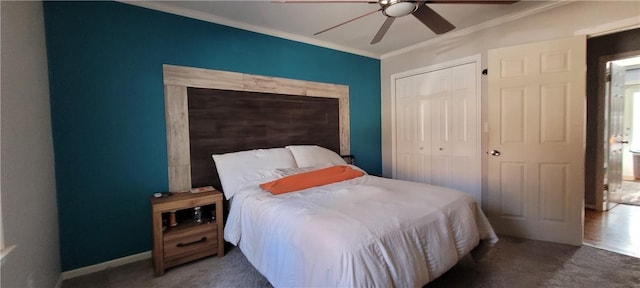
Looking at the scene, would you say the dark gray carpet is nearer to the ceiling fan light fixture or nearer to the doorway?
the doorway

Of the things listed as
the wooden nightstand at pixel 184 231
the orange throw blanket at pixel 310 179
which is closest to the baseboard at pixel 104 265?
the wooden nightstand at pixel 184 231

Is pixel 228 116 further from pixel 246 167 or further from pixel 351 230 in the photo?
pixel 351 230

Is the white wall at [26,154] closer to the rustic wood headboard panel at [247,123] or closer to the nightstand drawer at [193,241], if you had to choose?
the nightstand drawer at [193,241]

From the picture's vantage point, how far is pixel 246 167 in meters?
2.47

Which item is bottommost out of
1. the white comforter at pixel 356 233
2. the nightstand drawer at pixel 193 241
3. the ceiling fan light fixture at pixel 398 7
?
the nightstand drawer at pixel 193 241

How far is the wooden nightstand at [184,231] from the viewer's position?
2.02 meters

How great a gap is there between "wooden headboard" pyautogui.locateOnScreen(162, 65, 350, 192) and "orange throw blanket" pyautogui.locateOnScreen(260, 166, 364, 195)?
2.62 ft

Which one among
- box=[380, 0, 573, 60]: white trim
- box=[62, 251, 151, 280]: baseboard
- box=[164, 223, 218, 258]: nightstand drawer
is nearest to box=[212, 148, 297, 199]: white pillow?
box=[164, 223, 218, 258]: nightstand drawer

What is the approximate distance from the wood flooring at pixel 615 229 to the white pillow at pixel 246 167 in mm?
3115

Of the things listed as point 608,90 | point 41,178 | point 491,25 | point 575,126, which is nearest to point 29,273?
point 41,178

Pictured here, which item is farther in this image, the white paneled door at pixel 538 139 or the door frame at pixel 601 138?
the door frame at pixel 601 138

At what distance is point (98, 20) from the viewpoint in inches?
82.7

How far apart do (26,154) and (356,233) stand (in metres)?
1.86

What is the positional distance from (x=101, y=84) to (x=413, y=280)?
2.74 metres
